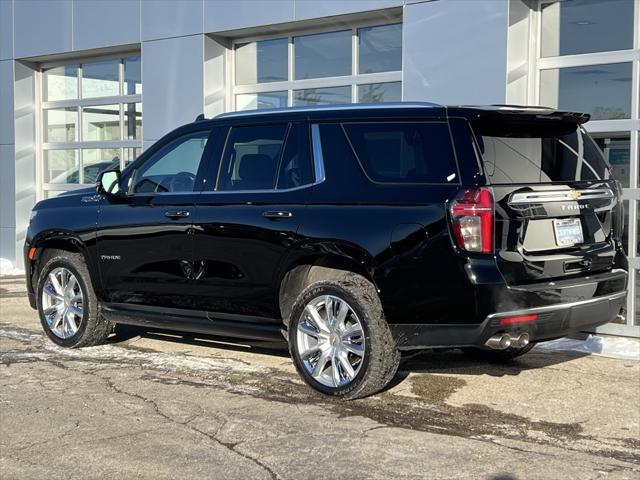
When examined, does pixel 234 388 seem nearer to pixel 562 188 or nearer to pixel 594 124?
pixel 562 188

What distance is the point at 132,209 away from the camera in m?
7.26

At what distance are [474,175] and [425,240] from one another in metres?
0.49

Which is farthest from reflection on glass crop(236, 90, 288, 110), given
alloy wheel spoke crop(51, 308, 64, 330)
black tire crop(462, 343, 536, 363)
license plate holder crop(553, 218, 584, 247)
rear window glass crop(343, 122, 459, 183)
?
license plate holder crop(553, 218, 584, 247)

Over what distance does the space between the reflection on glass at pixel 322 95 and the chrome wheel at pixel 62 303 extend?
4193mm

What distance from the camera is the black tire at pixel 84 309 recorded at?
7.63 meters

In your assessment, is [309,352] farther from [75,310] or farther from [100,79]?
[100,79]

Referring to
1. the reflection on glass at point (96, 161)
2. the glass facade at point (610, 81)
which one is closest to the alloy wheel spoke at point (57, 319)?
the glass facade at point (610, 81)

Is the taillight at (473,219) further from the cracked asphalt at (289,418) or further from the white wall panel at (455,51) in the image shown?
the white wall panel at (455,51)

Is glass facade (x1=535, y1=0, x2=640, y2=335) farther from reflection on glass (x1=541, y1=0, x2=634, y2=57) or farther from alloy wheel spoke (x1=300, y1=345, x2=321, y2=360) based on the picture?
alloy wheel spoke (x1=300, y1=345, x2=321, y2=360)

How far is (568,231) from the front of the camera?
18.9 feet

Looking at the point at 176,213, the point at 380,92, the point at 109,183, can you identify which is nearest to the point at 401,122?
the point at 176,213

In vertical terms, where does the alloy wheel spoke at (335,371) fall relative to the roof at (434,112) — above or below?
below

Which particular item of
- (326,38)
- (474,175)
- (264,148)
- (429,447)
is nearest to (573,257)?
(474,175)

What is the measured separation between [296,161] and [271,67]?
17.6 ft
